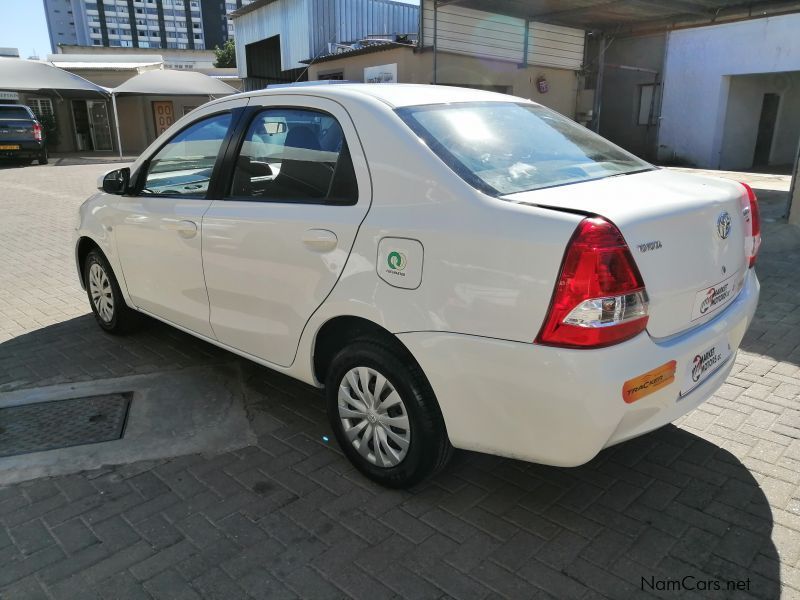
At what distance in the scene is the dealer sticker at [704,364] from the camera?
2.49 metres

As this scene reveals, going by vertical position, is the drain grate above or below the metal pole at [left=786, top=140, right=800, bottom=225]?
below

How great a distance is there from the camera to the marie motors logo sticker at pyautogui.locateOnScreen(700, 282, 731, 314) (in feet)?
8.35

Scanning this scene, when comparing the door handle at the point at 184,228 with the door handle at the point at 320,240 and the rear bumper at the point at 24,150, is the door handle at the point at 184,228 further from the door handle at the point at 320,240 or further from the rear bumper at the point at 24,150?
the rear bumper at the point at 24,150

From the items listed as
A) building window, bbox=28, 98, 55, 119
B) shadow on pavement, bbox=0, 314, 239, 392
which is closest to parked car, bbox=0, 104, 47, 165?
building window, bbox=28, 98, 55, 119

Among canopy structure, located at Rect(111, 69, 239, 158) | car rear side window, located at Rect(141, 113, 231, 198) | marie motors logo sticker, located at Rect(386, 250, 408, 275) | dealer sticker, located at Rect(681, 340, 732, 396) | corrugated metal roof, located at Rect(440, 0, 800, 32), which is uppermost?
corrugated metal roof, located at Rect(440, 0, 800, 32)

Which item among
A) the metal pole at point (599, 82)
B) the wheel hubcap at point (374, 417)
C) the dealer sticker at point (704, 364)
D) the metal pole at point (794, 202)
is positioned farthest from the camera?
the metal pole at point (599, 82)

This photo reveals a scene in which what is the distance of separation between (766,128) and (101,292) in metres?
21.0

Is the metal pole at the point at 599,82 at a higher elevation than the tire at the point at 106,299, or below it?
higher

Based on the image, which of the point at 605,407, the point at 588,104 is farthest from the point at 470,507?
the point at 588,104

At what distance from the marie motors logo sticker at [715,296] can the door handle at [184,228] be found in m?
2.61

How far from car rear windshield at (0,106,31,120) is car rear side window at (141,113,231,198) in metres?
20.7

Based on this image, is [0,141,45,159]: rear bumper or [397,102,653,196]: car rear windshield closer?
[397,102,653,196]: car rear windshield

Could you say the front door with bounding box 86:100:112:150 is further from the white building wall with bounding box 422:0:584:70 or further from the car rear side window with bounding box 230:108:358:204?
the car rear side window with bounding box 230:108:358:204

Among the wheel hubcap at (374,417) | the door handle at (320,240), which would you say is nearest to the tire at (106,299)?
the door handle at (320,240)
